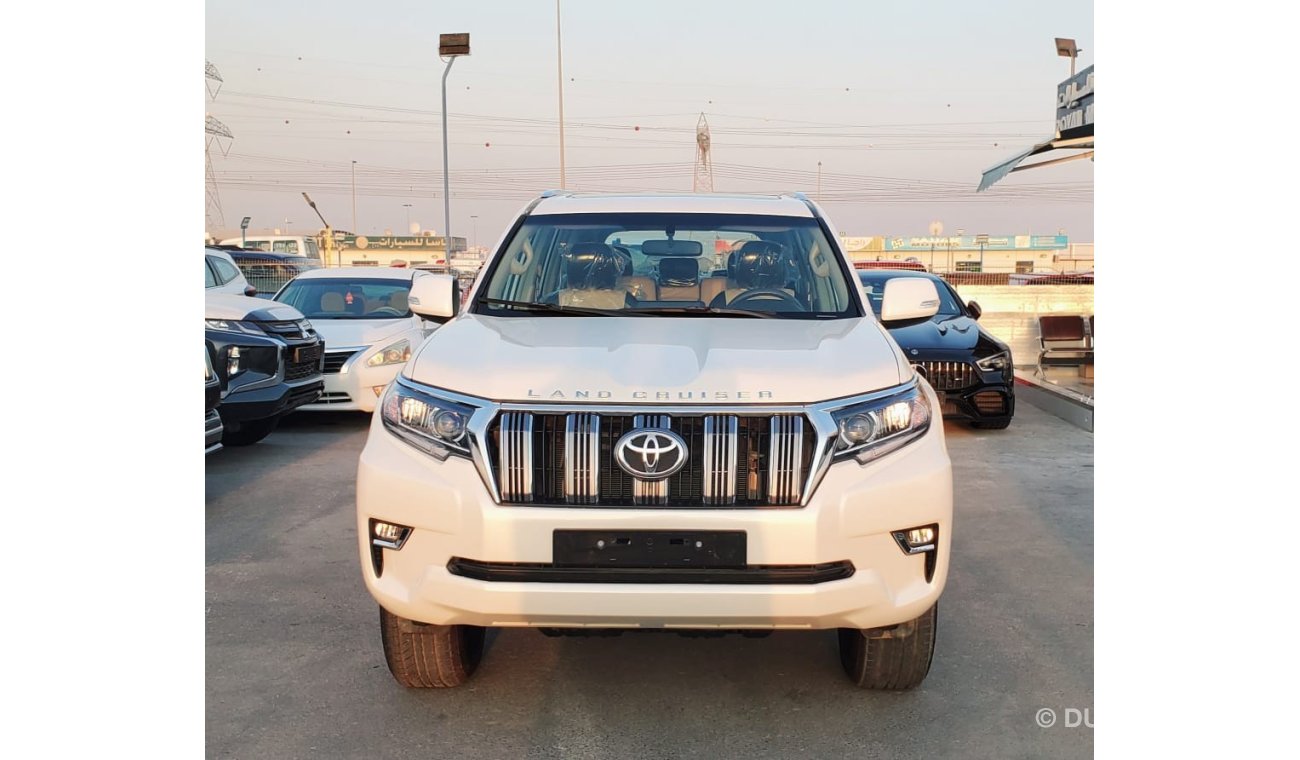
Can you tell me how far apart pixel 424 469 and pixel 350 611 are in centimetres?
174

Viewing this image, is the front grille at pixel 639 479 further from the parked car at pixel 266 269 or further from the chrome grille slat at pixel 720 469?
the parked car at pixel 266 269

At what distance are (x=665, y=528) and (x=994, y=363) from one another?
7541 mm

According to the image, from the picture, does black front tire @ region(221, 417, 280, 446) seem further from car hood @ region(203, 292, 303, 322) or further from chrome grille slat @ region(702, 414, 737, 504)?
chrome grille slat @ region(702, 414, 737, 504)

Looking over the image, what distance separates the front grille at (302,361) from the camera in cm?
884

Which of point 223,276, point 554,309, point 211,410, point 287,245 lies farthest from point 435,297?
point 287,245

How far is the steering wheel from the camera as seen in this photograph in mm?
4484

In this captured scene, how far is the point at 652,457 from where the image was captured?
3.20 m

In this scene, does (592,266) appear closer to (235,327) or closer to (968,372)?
(235,327)

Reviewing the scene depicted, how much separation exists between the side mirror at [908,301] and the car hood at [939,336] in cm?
541

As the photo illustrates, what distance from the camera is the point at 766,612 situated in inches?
125

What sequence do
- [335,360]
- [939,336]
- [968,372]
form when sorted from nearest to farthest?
1. [968,372]
2. [939,336]
3. [335,360]

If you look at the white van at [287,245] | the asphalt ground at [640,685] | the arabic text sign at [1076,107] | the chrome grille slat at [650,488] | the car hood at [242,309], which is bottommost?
the asphalt ground at [640,685]

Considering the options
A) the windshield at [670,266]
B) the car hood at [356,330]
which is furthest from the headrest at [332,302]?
the windshield at [670,266]
